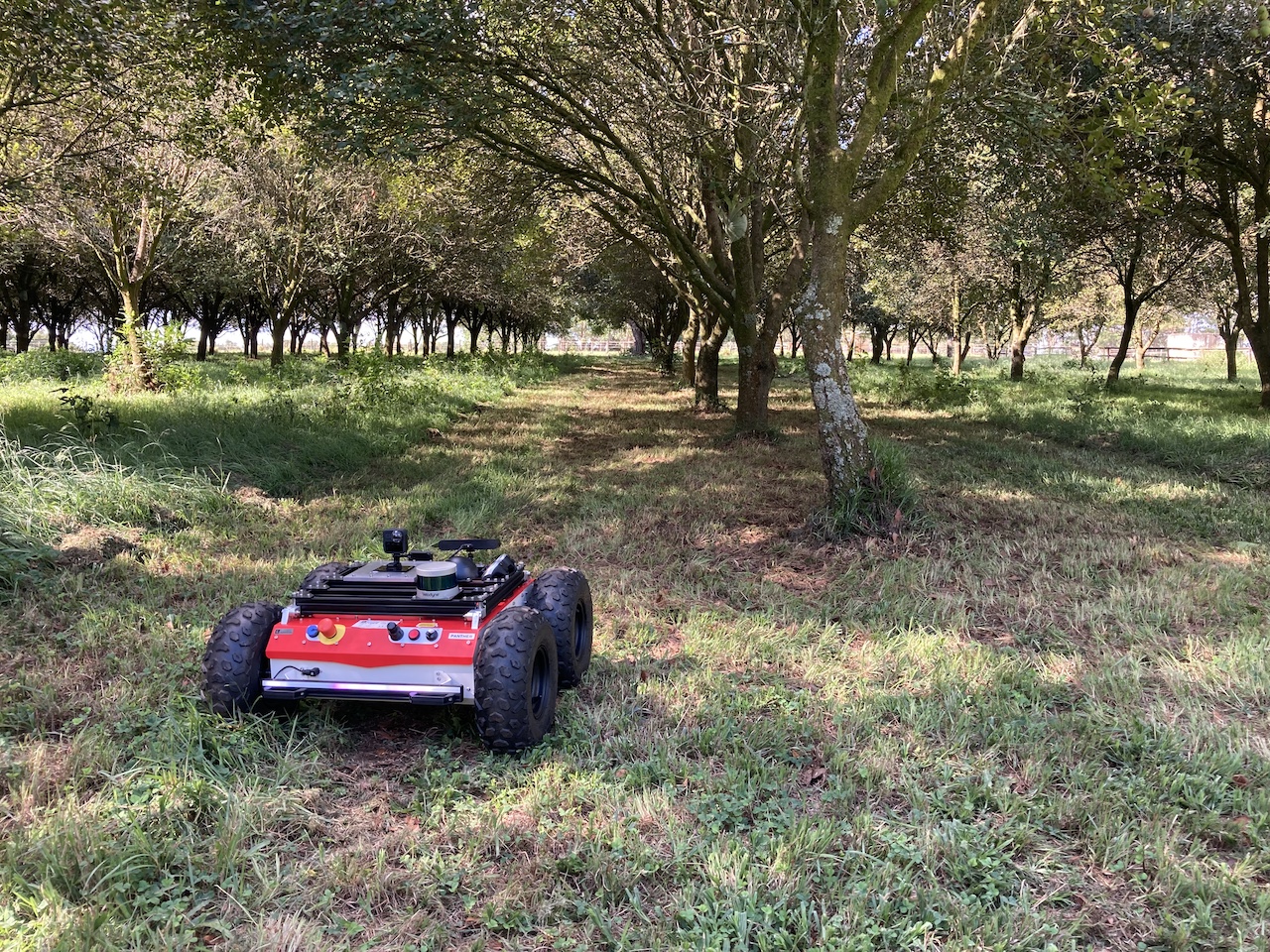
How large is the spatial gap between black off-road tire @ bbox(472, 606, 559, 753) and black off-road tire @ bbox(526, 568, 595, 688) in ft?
1.62

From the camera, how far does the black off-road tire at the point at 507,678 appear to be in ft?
9.12

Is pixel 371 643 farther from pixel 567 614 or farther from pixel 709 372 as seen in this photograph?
pixel 709 372

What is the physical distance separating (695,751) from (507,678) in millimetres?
879

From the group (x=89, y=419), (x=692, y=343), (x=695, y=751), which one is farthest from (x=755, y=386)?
(x=692, y=343)

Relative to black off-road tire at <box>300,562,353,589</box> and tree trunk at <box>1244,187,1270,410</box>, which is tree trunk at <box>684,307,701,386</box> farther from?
black off-road tire at <box>300,562,353,589</box>

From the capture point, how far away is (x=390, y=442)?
10.2m

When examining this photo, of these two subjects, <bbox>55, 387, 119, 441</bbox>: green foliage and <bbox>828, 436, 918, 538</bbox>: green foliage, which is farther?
<bbox>55, 387, 119, 441</bbox>: green foliage

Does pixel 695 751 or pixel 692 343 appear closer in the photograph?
pixel 695 751

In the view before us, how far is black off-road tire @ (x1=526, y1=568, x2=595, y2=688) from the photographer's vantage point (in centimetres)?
346

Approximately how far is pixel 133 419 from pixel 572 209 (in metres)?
10.9

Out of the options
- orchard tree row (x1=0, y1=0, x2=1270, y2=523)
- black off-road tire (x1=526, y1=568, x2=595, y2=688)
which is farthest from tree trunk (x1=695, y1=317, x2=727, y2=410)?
black off-road tire (x1=526, y1=568, x2=595, y2=688)

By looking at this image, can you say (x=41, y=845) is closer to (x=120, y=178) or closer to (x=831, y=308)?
(x=831, y=308)

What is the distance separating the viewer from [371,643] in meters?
2.90

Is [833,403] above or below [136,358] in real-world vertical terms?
below
